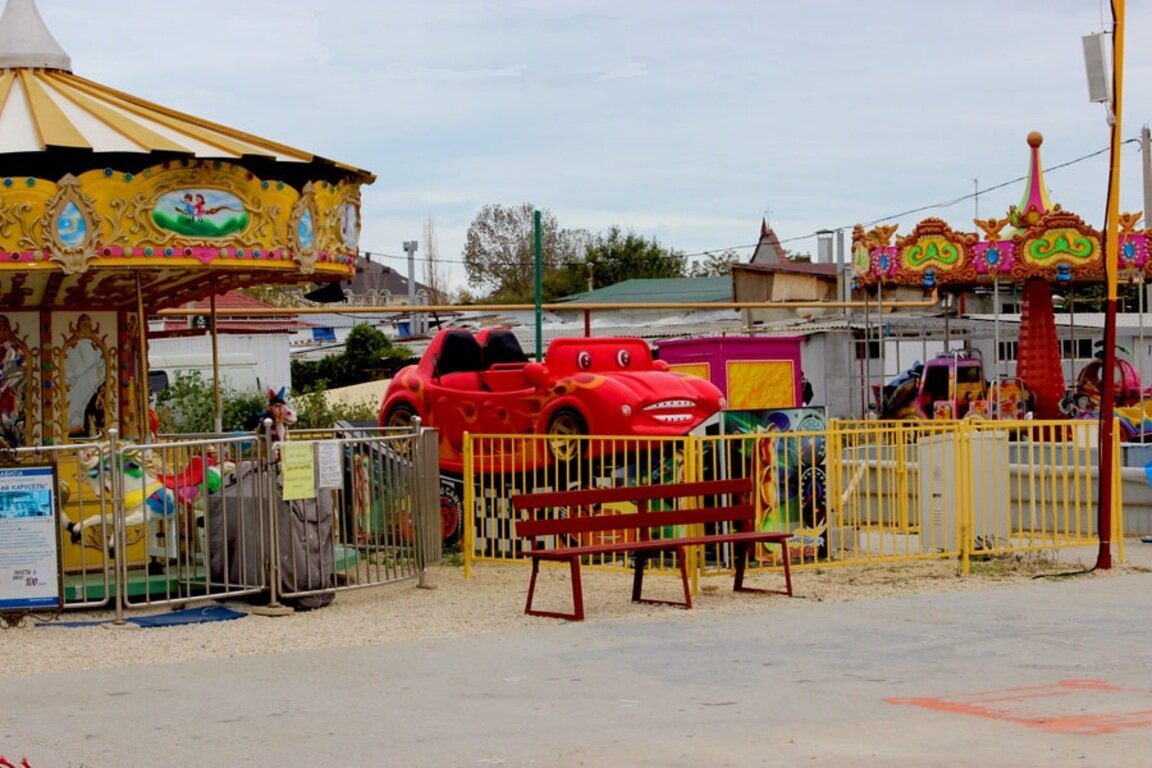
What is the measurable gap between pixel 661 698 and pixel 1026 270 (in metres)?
21.7

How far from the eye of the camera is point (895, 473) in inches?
625

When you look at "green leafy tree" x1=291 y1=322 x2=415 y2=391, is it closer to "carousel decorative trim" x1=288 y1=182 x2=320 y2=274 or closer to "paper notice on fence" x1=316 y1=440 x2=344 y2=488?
"carousel decorative trim" x1=288 y1=182 x2=320 y2=274

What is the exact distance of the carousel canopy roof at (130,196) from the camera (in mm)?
13141

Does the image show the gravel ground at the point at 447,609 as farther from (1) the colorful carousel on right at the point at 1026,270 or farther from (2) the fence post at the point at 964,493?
(1) the colorful carousel on right at the point at 1026,270

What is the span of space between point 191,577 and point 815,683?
19.3 ft

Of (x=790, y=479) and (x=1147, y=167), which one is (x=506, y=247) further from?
(x=790, y=479)

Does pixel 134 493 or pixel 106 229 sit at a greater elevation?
pixel 106 229

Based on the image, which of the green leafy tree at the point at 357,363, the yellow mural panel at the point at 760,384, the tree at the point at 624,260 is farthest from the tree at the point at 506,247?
the yellow mural panel at the point at 760,384

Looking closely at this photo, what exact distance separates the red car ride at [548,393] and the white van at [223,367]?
1421cm

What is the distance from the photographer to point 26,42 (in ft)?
49.2

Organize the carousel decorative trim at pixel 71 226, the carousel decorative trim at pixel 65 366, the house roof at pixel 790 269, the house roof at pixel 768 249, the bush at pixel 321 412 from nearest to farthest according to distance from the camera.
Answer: the carousel decorative trim at pixel 71 226 < the carousel decorative trim at pixel 65 366 < the bush at pixel 321 412 < the house roof at pixel 790 269 < the house roof at pixel 768 249

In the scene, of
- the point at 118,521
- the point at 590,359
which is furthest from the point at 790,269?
the point at 118,521

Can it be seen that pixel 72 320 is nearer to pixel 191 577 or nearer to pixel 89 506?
pixel 89 506

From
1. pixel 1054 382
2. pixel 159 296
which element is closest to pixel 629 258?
pixel 1054 382
